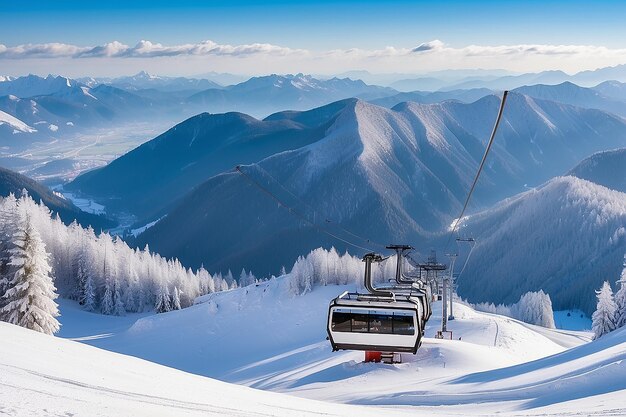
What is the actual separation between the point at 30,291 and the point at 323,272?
186ft

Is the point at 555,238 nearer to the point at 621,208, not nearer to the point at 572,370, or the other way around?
the point at 621,208

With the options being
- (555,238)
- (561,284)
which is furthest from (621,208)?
(561,284)

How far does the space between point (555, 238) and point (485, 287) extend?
3194 centimetres

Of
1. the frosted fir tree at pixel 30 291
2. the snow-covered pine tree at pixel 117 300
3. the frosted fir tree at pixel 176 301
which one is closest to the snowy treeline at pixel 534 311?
the frosted fir tree at pixel 176 301

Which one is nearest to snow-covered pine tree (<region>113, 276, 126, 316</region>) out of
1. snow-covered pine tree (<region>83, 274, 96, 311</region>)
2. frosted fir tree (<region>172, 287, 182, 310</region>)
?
snow-covered pine tree (<region>83, 274, 96, 311</region>)

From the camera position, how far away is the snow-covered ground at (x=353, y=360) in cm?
2130

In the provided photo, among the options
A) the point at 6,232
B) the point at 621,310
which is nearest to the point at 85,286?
the point at 6,232

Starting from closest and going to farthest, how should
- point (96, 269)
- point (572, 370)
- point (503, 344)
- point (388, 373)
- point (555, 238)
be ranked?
1. point (572, 370)
2. point (388, 373)
3. point (503, 344)
4. point (96, 269)
5. point (555, 238)

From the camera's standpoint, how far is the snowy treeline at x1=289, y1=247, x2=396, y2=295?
91875 mm

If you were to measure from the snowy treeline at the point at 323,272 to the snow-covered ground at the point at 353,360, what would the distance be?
7.38 feet

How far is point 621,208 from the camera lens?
198 metres

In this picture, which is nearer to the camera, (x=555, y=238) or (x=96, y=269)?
(x=96, y=269)

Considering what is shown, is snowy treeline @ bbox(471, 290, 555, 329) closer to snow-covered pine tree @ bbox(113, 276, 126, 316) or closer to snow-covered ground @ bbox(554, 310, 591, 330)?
snow-covered ground @ bbox(554, 310, 591, 330)

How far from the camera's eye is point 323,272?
97.9 metres
